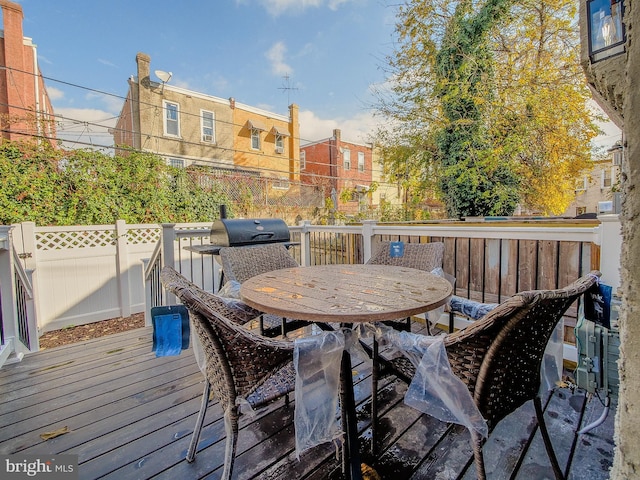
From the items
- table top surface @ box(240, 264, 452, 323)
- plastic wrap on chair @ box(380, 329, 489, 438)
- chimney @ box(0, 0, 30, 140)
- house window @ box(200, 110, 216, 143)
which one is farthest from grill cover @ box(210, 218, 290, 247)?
house window @ box(200, 110, 216, 143)

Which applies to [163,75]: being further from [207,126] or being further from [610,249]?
[610,249]

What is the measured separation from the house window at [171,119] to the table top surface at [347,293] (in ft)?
40.4

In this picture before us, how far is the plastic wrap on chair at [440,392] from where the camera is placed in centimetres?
120

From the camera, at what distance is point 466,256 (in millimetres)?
3146

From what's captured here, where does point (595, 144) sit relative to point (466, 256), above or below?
above

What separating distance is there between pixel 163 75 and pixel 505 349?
1341 centimetres

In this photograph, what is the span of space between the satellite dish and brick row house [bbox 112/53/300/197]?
0.03 m

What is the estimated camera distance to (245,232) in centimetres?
353

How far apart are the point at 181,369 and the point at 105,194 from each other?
5104 mm

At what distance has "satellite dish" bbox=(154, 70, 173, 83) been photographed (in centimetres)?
1119

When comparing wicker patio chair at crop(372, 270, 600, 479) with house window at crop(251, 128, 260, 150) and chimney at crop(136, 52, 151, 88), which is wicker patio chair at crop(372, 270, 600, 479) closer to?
chimney at crop(136, 52, 151, 88)

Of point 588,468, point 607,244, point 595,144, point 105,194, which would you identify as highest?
point 595,144

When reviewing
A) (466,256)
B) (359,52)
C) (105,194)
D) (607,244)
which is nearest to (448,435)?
(607,244)

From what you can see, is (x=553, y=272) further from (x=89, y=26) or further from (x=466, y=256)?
(x=89, y=26)
